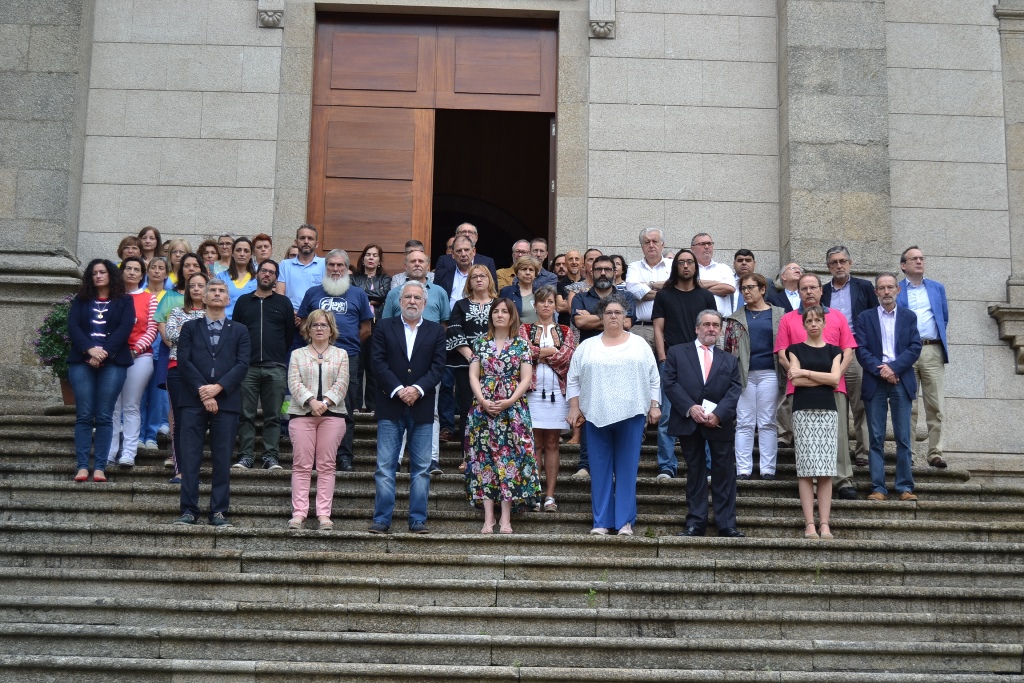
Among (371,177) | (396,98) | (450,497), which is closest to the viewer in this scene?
(450,497)

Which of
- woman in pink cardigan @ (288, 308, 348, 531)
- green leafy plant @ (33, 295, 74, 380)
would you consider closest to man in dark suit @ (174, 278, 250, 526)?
woman in pink cardigan @ (288, 308, 348, 531)

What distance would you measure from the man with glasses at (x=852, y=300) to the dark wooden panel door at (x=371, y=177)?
4.68m

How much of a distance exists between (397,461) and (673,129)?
619 centimetres

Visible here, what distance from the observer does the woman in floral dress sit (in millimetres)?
8922

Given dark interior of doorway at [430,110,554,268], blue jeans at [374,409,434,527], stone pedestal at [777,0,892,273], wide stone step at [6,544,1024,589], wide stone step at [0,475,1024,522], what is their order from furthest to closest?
dark interior of doorway at [430,110,554,268] → stone pedestal at [777,0,892,273] → wide stone step at [0,475,1024,522] → blue jeans at [374,409,434,527] → wide stone step at [6,544,1024,589]

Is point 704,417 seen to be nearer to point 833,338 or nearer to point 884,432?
point 833,338

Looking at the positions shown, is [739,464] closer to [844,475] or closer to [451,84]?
[844,475]

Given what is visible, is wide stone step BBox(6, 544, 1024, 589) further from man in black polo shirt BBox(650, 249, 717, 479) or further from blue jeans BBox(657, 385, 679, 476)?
man in black polo shirt BBox(650, 249, 717, 479)

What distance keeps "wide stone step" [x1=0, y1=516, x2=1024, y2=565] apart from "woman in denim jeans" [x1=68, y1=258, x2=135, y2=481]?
3.30 ft

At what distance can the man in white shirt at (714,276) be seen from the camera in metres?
11.0

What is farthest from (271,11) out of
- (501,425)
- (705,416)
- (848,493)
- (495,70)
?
(848,493)

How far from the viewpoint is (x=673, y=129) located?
13.7 meters

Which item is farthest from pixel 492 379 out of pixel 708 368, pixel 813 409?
pixel 813 409

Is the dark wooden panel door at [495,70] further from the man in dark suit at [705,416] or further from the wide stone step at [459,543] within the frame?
the wide stone step at [459,543]
